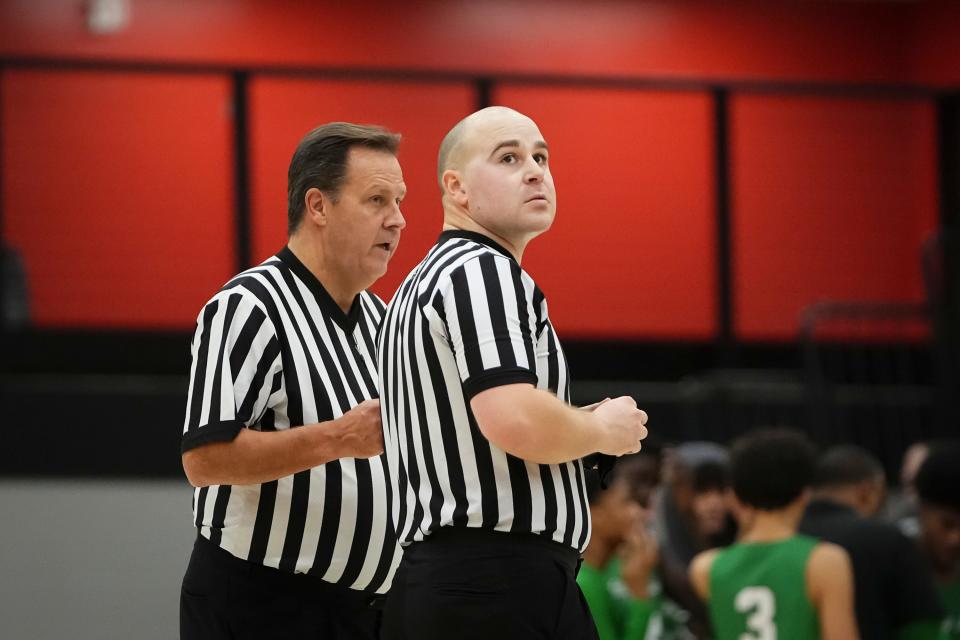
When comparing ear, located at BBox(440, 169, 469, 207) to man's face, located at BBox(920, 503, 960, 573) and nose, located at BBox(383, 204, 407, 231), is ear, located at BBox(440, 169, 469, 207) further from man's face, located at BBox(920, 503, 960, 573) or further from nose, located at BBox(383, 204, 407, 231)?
man's face, located at BBox(920, 503, 960, 573)

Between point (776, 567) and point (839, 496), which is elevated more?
point (839, 496)

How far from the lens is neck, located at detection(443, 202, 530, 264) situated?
2.14 meters

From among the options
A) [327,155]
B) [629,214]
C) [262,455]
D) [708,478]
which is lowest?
[708,478]

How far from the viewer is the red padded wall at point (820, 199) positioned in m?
7.07

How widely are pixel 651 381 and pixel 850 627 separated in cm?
374

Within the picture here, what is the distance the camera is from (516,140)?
2137 mm

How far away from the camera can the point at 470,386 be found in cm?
192

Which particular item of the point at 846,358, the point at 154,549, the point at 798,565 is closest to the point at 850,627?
the point at 798,565

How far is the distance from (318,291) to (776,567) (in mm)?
1321

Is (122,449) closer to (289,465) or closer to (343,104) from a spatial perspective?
(343,104)

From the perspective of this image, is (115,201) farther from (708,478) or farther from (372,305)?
(372,305)

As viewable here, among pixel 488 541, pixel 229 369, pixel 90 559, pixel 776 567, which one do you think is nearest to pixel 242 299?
pixel 229 369

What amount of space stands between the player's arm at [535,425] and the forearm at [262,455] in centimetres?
42

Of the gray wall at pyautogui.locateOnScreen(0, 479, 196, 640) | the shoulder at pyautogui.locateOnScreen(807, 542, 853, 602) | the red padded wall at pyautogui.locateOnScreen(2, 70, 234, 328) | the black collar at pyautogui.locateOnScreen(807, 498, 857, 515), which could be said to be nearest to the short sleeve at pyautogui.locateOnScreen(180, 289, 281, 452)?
the shoulder at pyautogui.locateOnScreen(807, 542, 853, 602)
